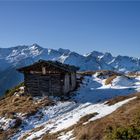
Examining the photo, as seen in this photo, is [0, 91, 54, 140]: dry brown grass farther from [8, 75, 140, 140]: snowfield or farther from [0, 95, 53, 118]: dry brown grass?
[8, 75, 140, 140]: snowfield

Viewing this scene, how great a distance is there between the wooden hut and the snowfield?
2.82m

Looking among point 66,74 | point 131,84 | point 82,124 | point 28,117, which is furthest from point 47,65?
point 82,124

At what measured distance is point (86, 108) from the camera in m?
44.3

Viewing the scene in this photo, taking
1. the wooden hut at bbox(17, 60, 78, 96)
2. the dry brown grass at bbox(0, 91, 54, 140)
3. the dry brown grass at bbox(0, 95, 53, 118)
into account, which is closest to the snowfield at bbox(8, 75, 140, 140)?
the dry brown grass at bbox(0, 91, 54, 140)

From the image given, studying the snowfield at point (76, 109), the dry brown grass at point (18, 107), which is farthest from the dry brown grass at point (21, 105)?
the snowfield at point (76, 109)

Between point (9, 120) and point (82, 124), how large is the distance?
45.4 ft

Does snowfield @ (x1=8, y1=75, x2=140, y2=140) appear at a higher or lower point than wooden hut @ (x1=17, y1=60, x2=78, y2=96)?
lower

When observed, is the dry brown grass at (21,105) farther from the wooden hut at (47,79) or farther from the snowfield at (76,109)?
the wooden hut at (47,79)

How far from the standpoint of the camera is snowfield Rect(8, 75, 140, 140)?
3744 centimetres

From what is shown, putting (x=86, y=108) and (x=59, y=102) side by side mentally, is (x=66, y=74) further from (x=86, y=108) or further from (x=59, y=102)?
(x=86, y=108)

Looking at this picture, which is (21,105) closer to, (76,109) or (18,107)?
(18,107)

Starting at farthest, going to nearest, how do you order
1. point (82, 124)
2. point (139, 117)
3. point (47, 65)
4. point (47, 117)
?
point (47, 65), point (47, 117), point (82, 124), point (139, 117)

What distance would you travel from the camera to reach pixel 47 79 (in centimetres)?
5512

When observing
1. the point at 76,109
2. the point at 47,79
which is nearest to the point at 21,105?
the point at 47,79
